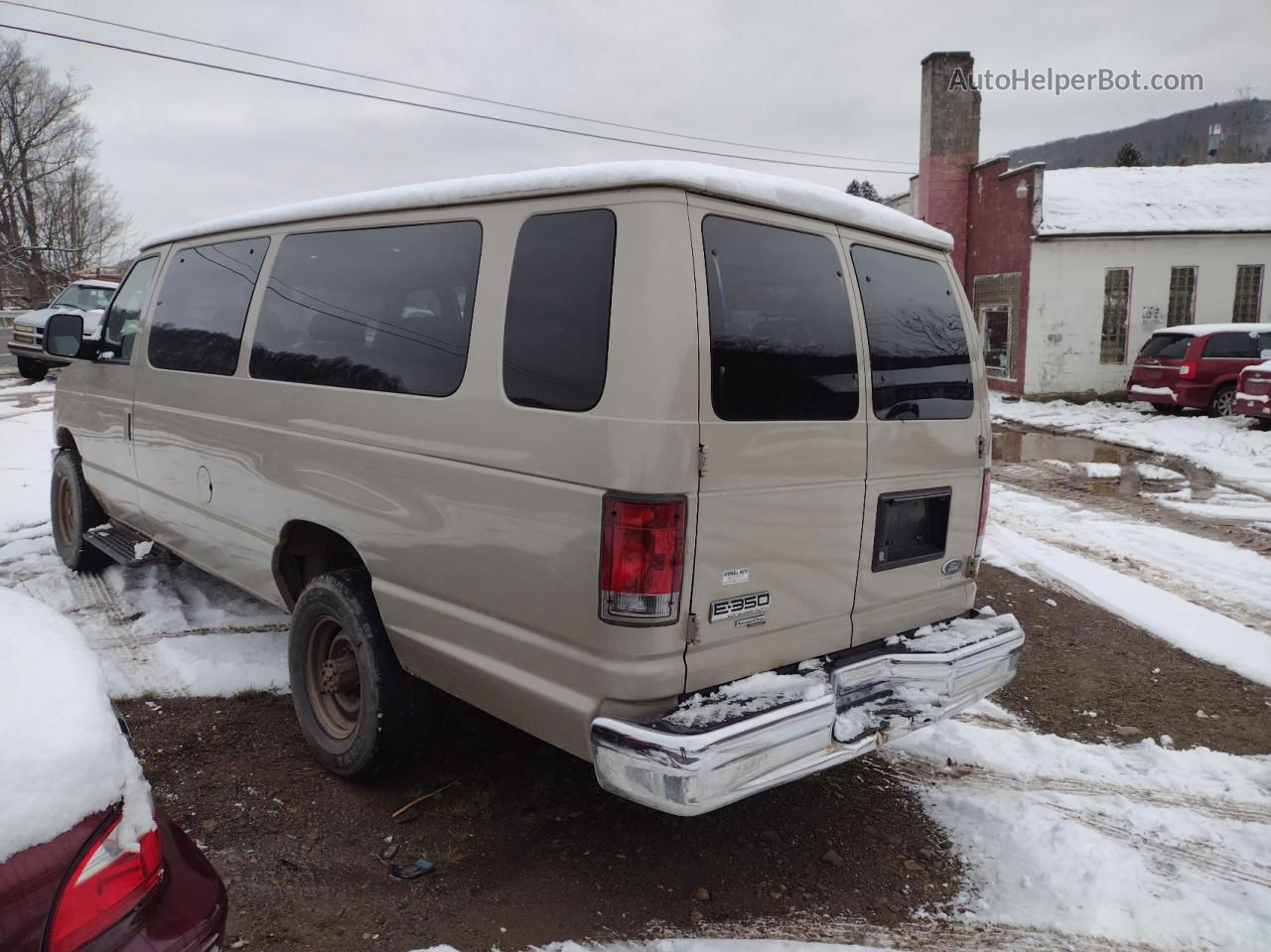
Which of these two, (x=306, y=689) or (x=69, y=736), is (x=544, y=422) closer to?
(x=69, y=736)

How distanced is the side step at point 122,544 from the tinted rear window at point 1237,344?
16.6 meters

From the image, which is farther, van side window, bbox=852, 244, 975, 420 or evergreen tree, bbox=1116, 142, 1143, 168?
evergreen tree, bbox=1116, 142, 1143, 168

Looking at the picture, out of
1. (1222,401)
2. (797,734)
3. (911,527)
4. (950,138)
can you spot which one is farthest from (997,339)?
(797,734)

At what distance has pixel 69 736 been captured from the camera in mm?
1721

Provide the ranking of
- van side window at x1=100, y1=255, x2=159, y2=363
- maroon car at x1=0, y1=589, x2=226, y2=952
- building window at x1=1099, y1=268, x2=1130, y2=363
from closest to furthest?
maroon car at x1=0, y1=589, x2=226, y2=952 → van side window at x1=100, y1=255, x2=159, y2=363 → building window at x1=1099, y1=268, x2=1130, y2=363

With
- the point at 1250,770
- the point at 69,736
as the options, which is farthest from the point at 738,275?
A: the point at 1250,770

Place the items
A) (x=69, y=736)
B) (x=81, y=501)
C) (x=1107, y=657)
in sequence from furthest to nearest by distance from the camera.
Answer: (x=81, y=501), (x=1107, y=657), (x=69, y=736)

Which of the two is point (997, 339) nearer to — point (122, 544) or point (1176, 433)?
point (1176, 433)

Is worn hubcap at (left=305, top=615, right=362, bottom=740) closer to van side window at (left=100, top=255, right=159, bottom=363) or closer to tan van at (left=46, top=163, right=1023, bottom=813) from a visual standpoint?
tan van at (left=46, top=163, right=1023, bottom=813)

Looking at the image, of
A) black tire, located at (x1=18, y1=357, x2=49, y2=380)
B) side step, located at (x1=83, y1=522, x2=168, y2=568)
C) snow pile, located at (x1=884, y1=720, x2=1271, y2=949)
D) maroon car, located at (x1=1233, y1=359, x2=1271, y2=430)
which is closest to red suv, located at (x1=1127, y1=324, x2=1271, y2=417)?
maroon car, located at (x1=1233, y1=359, x2=1271, y2=430)

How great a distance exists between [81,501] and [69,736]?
4933 millimetres

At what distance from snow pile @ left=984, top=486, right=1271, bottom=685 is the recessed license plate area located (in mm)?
2945

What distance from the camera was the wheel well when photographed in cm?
370

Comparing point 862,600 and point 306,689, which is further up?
point 862,600
